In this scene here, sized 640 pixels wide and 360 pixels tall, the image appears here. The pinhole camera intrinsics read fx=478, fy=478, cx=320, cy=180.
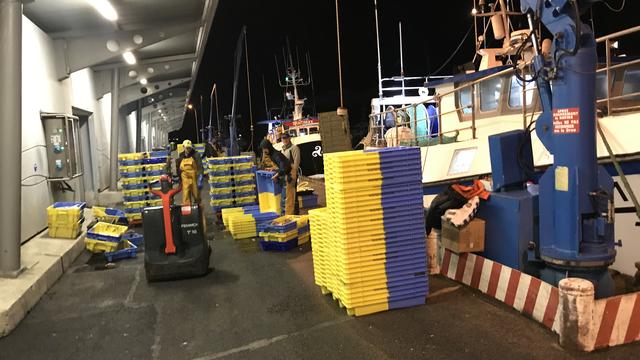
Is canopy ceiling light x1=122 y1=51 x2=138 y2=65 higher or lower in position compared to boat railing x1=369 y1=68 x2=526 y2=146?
higher

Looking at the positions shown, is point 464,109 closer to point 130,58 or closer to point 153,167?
point 153,167

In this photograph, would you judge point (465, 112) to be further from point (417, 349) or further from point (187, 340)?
point (187, 340)

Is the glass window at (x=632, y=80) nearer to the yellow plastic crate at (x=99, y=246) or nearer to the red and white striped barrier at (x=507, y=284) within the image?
the red and white striped barrier at (x=507, y=284)

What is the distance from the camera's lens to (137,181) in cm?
1231

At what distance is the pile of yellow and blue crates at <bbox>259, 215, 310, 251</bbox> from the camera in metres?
8.55

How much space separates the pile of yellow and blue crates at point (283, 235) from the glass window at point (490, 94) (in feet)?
14.2

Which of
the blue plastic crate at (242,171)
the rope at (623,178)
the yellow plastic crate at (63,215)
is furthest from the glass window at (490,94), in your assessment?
the yellow plastic crate at (63,215)

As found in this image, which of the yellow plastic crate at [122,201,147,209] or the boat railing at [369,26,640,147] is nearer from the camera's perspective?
the boat railing at [369,26,640,147]

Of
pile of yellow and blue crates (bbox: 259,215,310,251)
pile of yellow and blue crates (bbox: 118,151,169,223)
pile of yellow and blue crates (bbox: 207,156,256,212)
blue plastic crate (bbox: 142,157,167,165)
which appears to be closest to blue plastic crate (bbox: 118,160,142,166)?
pile of yellow and blue crates (bbox: 118,151,169,223)

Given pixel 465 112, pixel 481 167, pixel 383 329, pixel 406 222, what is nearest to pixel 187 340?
pixel 383 329

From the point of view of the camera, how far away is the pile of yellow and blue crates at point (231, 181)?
1257 cm

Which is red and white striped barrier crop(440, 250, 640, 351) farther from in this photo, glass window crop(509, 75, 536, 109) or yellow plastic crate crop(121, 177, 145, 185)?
yellow plastic crate crop(121, 177, 145, 185)

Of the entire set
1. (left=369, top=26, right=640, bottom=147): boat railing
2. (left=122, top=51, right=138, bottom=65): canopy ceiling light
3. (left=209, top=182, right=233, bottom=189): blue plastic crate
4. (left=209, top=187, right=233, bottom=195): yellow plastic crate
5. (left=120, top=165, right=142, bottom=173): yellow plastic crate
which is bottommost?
(left=209, top=187, right=233, bottom=195): yellow plastic crate

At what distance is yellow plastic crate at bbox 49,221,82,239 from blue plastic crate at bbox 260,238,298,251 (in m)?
3.67
